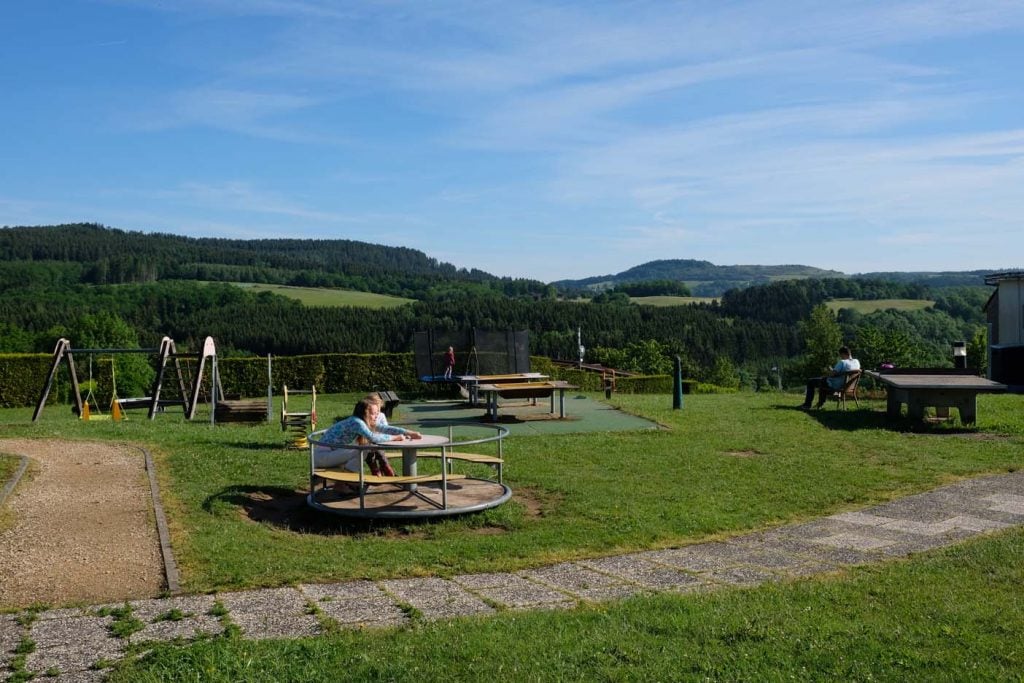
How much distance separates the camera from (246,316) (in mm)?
82625

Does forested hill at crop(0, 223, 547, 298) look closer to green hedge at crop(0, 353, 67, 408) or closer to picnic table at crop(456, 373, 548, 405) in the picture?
green hedge at crop(0, 353, 67, 408)

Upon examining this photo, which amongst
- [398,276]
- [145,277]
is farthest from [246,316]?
[398,276]

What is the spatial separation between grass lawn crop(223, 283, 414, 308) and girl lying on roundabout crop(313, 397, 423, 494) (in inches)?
3248

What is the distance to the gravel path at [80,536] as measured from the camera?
250 inches

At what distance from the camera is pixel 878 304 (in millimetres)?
118312

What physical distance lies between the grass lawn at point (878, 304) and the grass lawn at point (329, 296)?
52475mm

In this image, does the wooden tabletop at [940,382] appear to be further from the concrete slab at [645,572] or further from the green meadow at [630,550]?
the concrete slab at [645,572]

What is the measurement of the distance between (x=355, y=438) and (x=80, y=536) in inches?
108

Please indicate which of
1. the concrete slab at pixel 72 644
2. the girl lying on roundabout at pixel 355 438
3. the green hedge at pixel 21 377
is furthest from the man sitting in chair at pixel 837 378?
the green hedge at pixel 21 377

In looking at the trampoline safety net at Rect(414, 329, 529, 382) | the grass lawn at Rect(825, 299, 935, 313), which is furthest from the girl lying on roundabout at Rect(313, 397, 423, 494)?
the grass lawn at Rect(825, 299, 935, 313)

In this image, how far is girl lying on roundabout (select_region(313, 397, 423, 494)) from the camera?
9.41 meters

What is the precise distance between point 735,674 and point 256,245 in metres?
142

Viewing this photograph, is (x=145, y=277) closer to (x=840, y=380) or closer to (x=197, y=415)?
(x=197, y=415)

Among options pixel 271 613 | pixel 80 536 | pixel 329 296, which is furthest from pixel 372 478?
pixel 329 296
